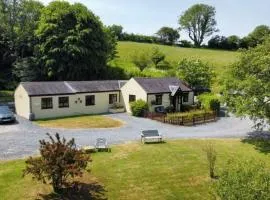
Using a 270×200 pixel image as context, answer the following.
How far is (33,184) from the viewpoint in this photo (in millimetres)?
22469

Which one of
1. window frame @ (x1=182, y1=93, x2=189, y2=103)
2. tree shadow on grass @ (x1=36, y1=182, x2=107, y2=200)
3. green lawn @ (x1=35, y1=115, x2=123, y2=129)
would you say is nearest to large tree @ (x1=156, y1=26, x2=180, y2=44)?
window frame @ (x1=182, y1=93, x2=189, y2=103)

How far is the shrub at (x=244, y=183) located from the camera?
15695 mm

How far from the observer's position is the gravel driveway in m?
30.2

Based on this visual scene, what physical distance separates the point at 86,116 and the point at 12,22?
28.8 meters

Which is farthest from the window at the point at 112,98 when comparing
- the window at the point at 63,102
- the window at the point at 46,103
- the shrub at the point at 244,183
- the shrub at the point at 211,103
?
the shrub at the point at 244,183

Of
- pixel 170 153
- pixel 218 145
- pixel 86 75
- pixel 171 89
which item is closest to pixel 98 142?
pixel 170 153

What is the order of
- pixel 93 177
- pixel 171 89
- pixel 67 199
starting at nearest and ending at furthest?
pixel 67 199
pixel 93 177
pixel 171 89

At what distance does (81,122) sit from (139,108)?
310 inches

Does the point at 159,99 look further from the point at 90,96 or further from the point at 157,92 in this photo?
the point at 90,96

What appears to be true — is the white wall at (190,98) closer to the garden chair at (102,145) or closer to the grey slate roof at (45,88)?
the grey slate roof at (45,88)

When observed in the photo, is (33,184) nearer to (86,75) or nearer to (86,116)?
(86,116)

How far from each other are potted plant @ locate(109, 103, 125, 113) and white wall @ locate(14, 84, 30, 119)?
426 inches

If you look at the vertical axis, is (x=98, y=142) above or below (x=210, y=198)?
above

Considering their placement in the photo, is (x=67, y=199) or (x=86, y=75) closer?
(x=67, y=199)
